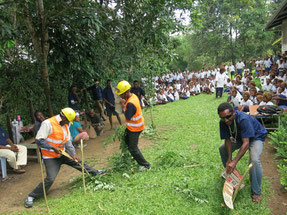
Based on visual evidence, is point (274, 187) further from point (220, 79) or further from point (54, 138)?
point (220, 79)

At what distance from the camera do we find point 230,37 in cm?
3033

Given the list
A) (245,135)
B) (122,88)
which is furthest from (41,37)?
(245,135)

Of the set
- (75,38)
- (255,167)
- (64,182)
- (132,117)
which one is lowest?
(64,182)

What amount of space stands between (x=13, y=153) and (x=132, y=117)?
3304 millimetres

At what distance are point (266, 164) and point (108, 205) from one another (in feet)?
11.9

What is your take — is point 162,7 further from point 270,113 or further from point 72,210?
point 72,210

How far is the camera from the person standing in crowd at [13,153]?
20.0 ft

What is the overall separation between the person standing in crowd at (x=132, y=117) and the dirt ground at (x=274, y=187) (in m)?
2.50

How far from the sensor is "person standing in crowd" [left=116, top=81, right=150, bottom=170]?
5.14m

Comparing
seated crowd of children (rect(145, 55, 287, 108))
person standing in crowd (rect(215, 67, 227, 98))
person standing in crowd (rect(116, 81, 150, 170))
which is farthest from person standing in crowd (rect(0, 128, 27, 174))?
person standing in crowd (rect(215, 67, 227, 98))

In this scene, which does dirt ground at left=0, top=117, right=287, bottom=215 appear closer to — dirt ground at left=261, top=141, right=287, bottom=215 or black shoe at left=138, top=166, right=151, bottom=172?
dirt ground at left=261, top=141, right=287, bottom=215

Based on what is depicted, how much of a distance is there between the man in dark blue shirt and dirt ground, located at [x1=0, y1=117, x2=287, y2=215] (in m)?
0.47

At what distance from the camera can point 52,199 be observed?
474 cm

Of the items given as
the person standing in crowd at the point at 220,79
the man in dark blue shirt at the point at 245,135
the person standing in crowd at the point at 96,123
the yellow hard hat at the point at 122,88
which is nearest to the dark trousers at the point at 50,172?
the yellow hard hat at the point at 122,88
